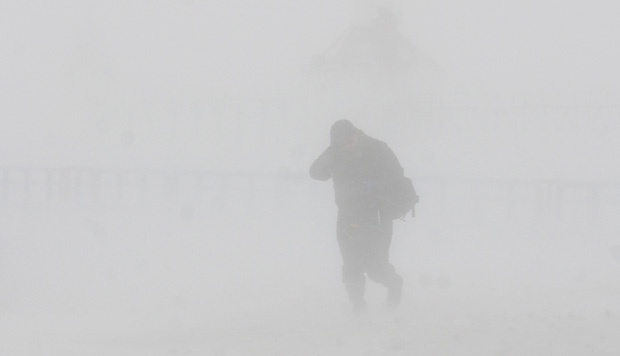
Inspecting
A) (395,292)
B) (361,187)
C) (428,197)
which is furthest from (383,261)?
(428,197)

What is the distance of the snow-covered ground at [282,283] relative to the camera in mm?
6430

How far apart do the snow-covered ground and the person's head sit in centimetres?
138

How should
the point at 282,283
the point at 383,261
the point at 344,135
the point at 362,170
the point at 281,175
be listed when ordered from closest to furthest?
the point at 344,135
the point at 362,170
the point at 383,261
the point at 282,283
the point at 281,175

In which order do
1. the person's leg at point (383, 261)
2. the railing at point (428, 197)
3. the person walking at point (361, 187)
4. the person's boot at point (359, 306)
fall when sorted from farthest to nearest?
the railing at point (428, 197) → the person's boot at point (359, 306) → the person's leg at point (383, 261) → the person walking at point (361, 187)

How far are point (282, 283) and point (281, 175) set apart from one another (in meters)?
4.69

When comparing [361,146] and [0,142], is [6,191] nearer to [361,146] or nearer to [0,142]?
[361,146]

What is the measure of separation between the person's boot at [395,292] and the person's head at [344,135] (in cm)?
120

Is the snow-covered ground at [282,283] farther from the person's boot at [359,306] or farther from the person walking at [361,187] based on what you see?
the person walking at [361,187]

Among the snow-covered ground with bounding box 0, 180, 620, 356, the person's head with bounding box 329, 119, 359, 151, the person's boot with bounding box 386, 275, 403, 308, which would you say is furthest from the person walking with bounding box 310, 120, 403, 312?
the snow-covered ground with bounding box 0, 180, 620, 356

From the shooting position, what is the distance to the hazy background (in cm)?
809

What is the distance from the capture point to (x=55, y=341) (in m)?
7.32

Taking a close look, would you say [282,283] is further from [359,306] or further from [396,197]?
[396,197]

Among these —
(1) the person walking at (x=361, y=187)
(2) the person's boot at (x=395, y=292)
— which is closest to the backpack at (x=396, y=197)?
(1) the person walking at (x=361, y=187)

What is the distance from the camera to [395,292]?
23.3 feet
